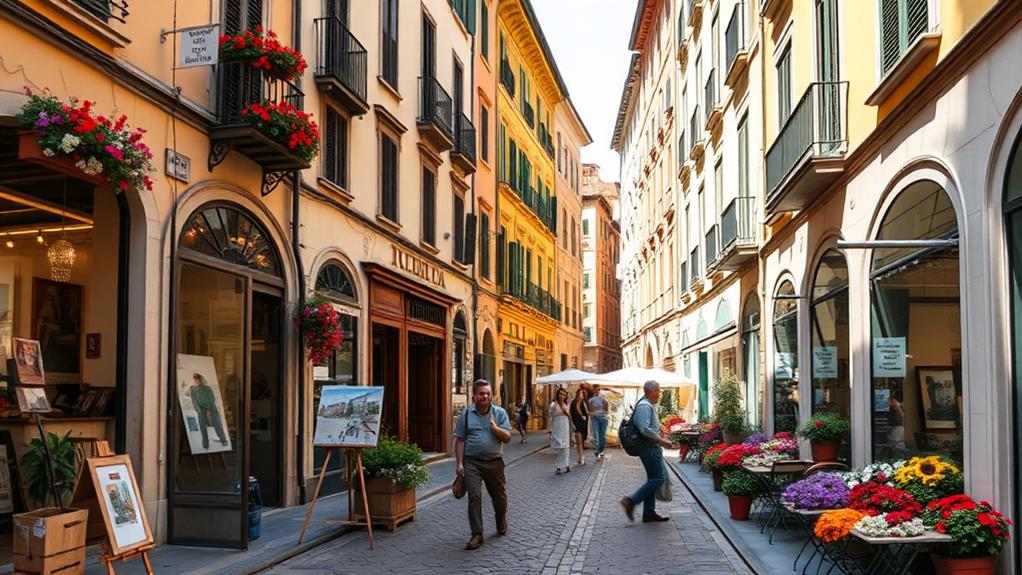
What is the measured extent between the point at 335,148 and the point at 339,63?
1.36 m

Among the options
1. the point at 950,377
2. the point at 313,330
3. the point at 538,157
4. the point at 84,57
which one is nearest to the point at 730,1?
the point at 313,330

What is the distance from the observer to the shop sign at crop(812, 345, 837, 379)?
517 inches

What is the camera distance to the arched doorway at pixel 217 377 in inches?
392

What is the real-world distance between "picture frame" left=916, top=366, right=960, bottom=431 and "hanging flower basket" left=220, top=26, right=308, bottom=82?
310 inches

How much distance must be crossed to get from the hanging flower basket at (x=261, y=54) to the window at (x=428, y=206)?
30.4ft

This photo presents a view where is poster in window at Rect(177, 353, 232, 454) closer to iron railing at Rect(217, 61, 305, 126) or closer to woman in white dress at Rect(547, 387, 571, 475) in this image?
iron railing at Rect(217, 61, 305, 126)

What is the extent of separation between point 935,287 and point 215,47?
7698 millimetres

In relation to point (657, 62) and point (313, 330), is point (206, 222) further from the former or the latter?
point (657, 62)

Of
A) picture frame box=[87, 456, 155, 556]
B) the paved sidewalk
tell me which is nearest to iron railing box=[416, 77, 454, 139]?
the paved sidewalk

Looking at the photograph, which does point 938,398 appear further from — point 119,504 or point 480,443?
point 119,504

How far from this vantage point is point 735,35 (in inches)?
767

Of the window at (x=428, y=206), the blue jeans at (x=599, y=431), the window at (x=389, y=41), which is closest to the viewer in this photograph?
the window at (x=389, y=41)

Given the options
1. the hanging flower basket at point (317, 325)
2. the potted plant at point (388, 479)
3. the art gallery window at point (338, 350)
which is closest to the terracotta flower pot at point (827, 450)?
the potted plant at point (388, 479)

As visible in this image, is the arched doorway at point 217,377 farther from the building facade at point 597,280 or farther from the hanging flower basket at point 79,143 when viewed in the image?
the building facade at point 597,280
